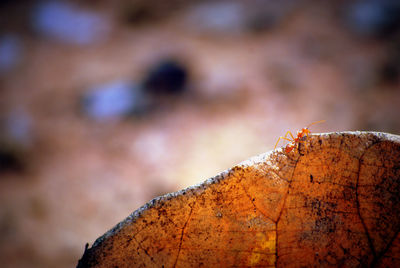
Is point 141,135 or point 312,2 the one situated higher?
point 312,2

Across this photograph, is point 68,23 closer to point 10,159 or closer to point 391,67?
point 10,159

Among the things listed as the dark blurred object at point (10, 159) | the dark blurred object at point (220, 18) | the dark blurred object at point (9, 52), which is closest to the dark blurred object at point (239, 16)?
the dark blurred object at point (220, 18)

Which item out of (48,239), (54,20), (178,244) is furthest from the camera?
(54,20)

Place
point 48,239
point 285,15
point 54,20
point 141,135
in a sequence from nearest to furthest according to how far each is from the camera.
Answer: point 48,239, point 141,135, point 285,15, point 54,20

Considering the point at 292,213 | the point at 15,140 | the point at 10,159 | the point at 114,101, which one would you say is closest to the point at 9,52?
the point at 15,140

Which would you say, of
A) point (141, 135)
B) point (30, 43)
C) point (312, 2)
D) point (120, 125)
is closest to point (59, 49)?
point (30, 43)

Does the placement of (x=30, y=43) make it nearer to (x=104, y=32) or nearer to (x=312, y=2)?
(x=104, y=32)
